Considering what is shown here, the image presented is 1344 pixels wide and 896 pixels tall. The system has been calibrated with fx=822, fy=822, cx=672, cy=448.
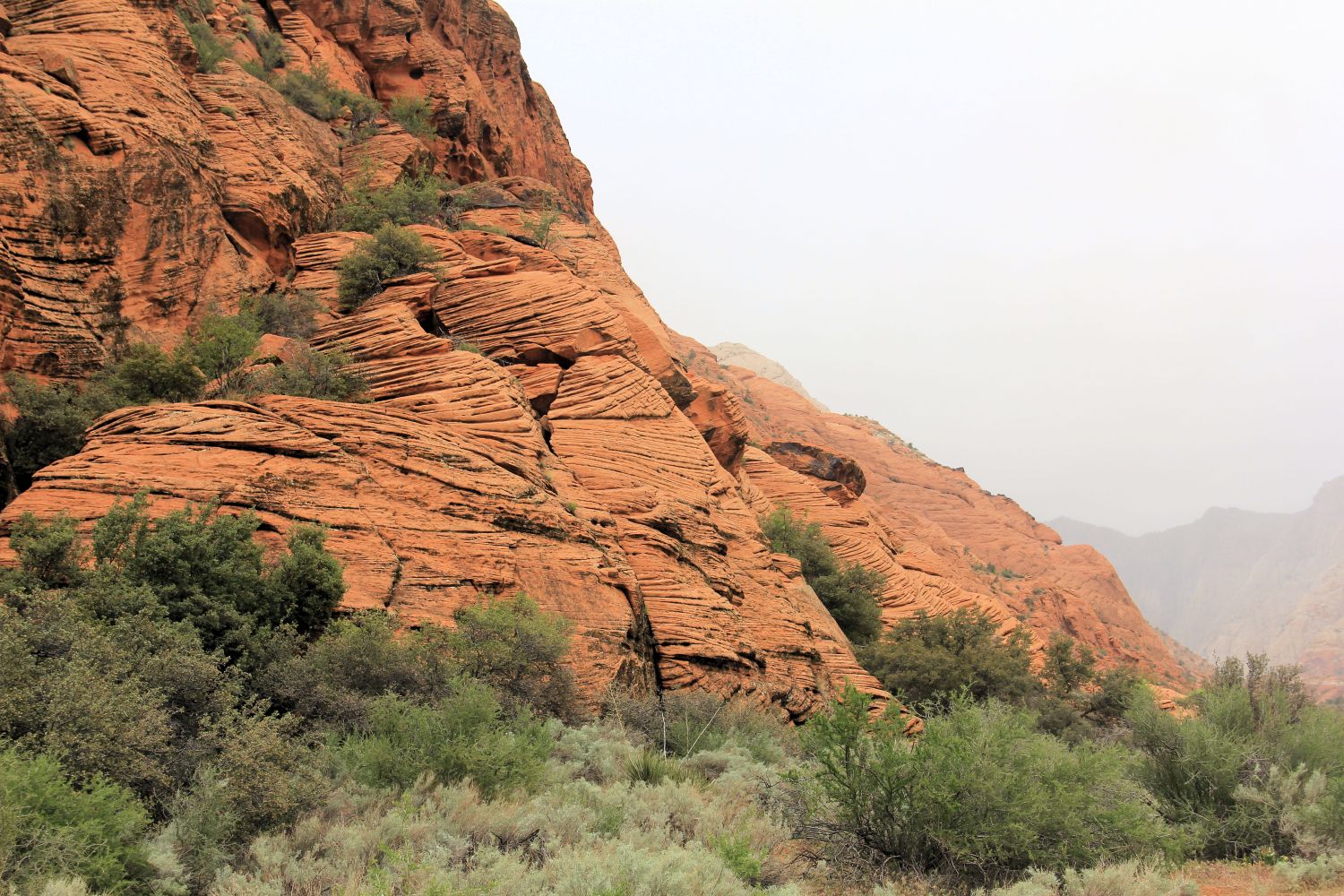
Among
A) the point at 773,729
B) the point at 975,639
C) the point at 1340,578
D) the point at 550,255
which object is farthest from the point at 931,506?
the point at 1340,578

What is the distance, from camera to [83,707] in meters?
6.00

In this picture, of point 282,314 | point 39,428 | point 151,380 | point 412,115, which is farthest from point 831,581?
point 412,115

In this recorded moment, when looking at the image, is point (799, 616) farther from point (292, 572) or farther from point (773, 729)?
point (292, 572)

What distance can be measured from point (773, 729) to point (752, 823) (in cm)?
516

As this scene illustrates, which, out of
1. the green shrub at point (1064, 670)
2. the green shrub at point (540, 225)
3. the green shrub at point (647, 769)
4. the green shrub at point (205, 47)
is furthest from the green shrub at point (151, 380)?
the green shrub at point (1064, 670)

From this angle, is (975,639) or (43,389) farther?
(975,639)

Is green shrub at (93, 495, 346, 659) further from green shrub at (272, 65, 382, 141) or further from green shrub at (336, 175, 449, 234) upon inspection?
green shrub at (272, 65, 382, 141)

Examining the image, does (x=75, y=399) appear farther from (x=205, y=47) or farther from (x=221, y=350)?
(x=205, y=47)

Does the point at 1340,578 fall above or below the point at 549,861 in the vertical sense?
above

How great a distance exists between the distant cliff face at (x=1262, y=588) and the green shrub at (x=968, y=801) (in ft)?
334

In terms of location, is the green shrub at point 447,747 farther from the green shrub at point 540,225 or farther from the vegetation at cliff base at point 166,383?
the green shrub at point 540,225

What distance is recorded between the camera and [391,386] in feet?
48.9

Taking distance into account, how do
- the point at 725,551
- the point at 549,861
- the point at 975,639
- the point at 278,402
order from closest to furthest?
1. the point at 549,861
2. the point at 278,402
3. the point at 725,551
4. the point at 975,639

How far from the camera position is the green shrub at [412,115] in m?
30.5
